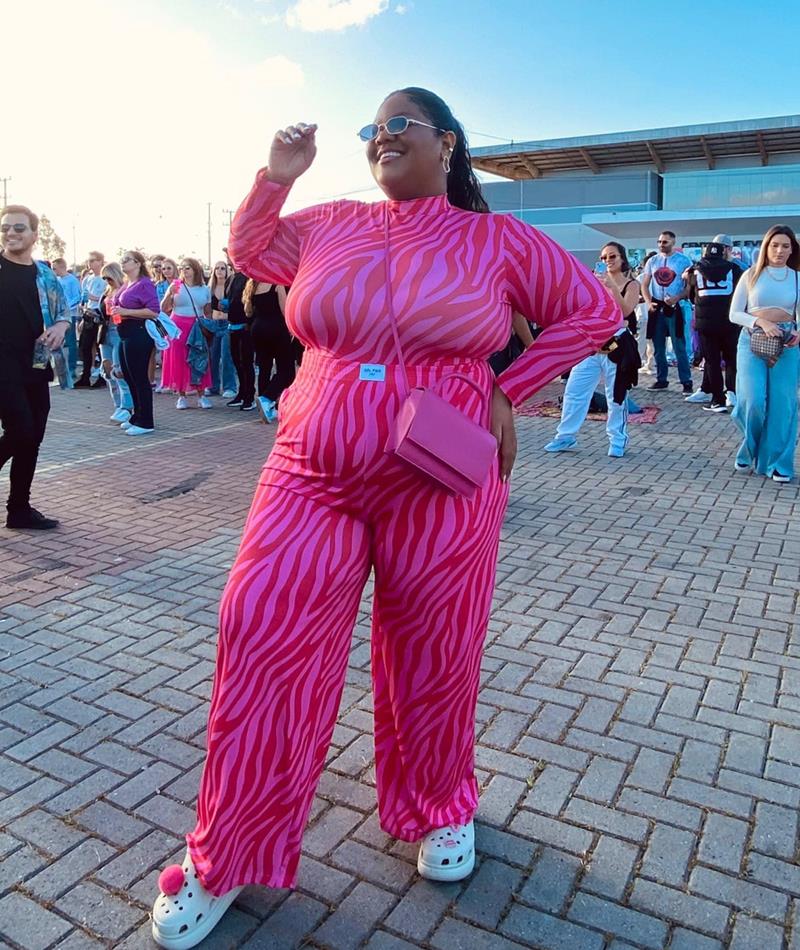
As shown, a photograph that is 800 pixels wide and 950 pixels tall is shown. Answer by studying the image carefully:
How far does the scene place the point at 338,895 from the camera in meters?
2.35

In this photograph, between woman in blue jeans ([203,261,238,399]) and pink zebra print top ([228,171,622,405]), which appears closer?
pink zebra print top ([228,171,622,405])

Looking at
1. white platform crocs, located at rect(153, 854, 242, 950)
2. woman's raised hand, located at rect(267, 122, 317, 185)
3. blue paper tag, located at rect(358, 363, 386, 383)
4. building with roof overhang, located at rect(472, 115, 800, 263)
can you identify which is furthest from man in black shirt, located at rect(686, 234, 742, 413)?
building with roof overhang, located at rect(472, 115, 800, 263)

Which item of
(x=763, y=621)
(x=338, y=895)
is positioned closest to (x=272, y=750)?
(x=338, y=895)

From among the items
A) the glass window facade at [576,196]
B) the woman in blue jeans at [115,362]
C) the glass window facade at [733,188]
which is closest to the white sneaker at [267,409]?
the woman in blue jeans at [115,362]

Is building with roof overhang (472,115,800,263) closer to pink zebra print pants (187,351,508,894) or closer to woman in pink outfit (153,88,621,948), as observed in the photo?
woman in pink outfit (153,88,621,948)

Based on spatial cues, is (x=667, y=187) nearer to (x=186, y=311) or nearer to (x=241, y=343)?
(x=186, y=311)

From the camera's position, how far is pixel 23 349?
5.57 meters

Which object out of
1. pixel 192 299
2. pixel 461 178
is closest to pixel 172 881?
pixel 461 178

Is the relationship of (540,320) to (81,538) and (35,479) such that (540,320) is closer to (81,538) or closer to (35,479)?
(81,538)

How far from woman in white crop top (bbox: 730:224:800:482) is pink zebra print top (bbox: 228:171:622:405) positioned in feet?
17.2

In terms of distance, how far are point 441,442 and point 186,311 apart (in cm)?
1093

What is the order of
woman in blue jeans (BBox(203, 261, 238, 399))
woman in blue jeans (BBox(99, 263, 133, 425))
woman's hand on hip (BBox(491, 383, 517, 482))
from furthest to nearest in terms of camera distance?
woman in blue jeans (BBox(203, 261, 238, 399)) < woman in blue jeans (BBox(99, 263, 133, 425)) < woman's hand on hip (BBox(491, 383, 517, 482))

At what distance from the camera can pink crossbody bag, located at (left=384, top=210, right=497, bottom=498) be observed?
1985 mm

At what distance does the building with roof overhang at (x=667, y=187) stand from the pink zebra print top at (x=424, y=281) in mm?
44458
